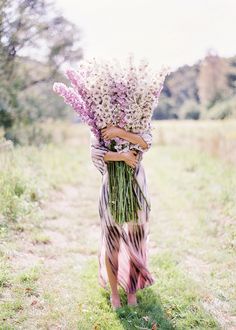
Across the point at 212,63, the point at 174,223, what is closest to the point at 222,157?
the point at 174,223

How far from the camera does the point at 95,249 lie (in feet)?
21.0

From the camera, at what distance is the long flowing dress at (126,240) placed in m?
4.44

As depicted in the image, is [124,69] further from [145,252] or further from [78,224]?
[78,224]

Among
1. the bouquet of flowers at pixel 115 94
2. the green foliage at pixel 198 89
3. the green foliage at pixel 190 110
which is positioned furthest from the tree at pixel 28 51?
the green foliage at pixel 190 110

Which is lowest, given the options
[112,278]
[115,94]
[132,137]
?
[112,278]

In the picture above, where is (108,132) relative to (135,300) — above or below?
above

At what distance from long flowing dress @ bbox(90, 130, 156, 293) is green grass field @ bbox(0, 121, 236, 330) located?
0.24 metres

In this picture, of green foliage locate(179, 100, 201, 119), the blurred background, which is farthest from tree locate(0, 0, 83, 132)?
green foliage locate(179, 100, 201, 119)

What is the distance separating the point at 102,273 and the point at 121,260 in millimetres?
317

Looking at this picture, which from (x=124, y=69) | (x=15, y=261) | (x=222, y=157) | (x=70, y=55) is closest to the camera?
(x=124, y=69)

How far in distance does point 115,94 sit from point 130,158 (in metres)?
0.62

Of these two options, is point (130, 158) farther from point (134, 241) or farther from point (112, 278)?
point (112, 278)

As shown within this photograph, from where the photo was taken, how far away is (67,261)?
19.2 ft

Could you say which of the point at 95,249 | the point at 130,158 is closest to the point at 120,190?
the point at 130,158
